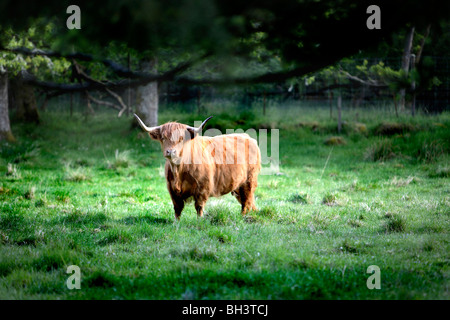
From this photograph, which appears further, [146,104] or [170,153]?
[146,104]

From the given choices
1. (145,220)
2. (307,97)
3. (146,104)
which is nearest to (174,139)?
(145,220)

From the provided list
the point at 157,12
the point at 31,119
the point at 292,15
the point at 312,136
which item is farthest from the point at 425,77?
Result: the point at 31,119

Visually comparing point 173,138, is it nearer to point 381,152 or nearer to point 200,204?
point 200,204

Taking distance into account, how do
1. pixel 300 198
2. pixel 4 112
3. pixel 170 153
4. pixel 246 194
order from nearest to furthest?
pixel 170 153 → pixel 246 194 → pixel 300 198 → pixel 4 112

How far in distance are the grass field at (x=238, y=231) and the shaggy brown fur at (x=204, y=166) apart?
13.2 inches

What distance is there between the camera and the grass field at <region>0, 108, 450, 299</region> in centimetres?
438

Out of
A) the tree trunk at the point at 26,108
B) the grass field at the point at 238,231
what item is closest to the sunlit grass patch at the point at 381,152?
the grass field at the point at 238,231

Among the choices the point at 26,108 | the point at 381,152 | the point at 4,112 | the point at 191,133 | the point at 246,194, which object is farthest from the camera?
the point at 26,108

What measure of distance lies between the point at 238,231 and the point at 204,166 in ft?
4.74

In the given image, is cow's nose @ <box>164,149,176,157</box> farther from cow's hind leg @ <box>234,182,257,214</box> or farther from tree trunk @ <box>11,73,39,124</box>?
tree trunk @ <box>11,73,39,124</box>

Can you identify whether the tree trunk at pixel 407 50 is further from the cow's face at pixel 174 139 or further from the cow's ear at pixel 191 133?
the cow's face at pixel 174 139

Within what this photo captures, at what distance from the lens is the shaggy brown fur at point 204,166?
22.7ft

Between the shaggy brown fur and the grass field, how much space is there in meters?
0.33

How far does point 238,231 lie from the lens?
20.5 feet
